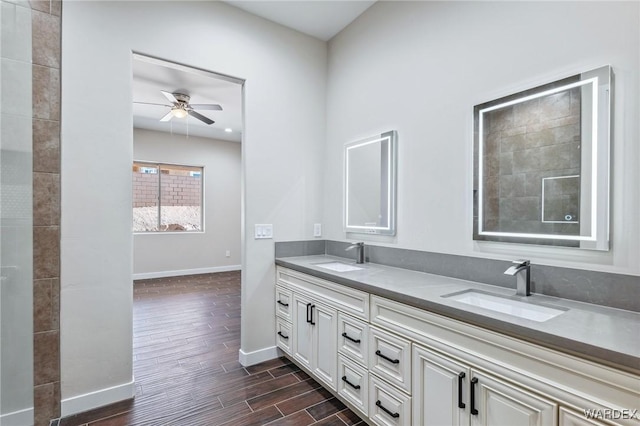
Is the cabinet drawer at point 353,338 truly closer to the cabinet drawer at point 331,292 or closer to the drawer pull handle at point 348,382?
the cabinet drawer at point 331,292

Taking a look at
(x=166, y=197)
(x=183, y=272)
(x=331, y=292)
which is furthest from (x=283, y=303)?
(x=166, y=197)

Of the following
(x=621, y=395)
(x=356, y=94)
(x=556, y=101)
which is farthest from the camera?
(x=356, y=94)

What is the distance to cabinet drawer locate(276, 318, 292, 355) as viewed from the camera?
255 centimetres

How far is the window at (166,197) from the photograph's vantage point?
5.96 m

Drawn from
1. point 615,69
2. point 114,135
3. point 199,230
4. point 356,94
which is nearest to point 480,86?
point 615,69

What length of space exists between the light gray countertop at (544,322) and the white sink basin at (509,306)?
1.0 inches

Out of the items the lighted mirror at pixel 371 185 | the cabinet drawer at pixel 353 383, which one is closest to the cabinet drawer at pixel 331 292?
the cabinet drawer at pixel 353 383

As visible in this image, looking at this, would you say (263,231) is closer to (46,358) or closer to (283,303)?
(283,303)

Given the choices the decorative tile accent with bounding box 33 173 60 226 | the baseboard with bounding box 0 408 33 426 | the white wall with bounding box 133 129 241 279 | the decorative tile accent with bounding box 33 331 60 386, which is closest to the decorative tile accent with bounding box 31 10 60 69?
the decorative tile accent with bounding box 33 173 60 226

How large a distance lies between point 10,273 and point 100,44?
5.01 ft

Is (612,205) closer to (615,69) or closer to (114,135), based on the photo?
(615,69)

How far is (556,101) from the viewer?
148cm

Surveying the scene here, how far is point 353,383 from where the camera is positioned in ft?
6.15

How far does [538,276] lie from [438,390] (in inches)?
30.2
